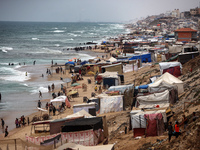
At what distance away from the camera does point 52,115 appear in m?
20.9

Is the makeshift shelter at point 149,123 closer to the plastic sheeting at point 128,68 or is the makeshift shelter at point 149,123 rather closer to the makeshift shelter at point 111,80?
the makeshift shelter at point 111,80

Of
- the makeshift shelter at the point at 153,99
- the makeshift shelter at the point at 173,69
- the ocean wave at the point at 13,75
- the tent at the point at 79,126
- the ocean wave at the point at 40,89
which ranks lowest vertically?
the ocean wave at the point at 40,89

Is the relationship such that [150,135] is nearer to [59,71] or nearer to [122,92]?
[122,92]

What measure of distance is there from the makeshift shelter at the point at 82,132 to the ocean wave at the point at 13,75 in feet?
80.6

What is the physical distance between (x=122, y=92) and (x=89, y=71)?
16042mm

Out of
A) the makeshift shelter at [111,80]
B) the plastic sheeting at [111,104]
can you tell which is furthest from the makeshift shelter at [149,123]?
the makeshift shelter at [111,80]

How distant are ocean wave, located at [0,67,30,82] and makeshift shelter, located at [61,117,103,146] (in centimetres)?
2457

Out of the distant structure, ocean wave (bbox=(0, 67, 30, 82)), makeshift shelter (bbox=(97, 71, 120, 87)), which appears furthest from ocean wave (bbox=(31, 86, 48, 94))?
the distant structure

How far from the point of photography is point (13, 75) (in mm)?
38781

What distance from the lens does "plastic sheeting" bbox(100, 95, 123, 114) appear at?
1798cm

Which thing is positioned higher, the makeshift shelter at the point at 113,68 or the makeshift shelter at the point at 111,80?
the makeshift shelter at the point at 113,68

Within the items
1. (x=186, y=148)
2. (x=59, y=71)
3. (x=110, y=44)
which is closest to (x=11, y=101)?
(x=59, y=71)

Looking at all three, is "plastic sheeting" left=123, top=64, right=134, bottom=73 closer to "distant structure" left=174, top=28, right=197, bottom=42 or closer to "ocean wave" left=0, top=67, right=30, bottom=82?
"ocean wave" left=0, top=67, right=30, bottom=82

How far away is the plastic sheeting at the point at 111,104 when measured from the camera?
17984 millimetres
